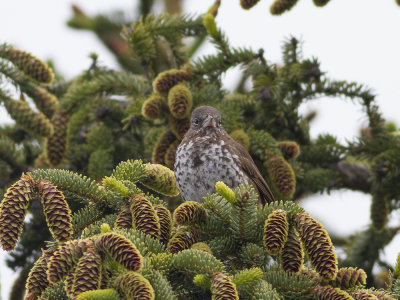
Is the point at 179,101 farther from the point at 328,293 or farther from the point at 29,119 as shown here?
the point at 328,293

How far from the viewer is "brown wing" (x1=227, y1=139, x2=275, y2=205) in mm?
3758

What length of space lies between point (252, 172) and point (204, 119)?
0.52m

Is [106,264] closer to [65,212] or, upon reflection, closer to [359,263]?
[65,212]

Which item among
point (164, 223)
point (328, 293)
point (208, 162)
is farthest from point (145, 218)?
point (208, 162)

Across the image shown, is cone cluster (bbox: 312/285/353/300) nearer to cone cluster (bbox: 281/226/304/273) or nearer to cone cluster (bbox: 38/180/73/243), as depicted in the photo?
cone cluster (bbox: 281/226/304/273)

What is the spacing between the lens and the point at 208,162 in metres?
3.71

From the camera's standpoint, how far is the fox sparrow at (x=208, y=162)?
3.63 m

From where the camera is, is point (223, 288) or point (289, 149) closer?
point (223, 288)

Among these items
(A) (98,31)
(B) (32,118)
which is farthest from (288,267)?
(A) (98,31)

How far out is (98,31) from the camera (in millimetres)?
6340

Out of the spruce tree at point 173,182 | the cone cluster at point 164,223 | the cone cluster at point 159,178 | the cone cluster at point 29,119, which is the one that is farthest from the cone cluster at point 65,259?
the cone cluster at point 29,119

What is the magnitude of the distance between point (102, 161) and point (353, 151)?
6.30 feet

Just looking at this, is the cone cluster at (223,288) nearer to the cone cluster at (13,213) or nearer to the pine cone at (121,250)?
the pine cone at (121,250)

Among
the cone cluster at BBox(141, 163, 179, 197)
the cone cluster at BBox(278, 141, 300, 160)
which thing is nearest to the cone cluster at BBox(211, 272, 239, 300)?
the cone cluster at BBox(141, 163, 179, 197)
